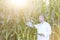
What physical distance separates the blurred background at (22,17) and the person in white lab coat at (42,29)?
3cm

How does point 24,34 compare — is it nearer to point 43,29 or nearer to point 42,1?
point 43,29

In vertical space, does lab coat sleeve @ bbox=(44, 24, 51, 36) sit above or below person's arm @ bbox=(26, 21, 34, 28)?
below

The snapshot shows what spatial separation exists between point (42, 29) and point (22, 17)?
213 mm

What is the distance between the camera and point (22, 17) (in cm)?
138

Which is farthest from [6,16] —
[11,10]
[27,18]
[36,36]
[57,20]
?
[57,20]

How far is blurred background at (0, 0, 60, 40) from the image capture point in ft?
4.44

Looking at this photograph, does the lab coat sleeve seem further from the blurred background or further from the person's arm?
the person's arm

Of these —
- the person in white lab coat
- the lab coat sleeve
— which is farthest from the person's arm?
the lab coat sleeve

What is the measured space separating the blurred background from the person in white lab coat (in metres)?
0.03

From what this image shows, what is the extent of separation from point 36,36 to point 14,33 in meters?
0.20

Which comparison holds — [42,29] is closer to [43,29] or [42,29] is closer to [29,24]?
[43,29]

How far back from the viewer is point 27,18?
4.58 ft

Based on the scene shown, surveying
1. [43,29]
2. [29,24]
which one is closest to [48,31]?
[43,29]

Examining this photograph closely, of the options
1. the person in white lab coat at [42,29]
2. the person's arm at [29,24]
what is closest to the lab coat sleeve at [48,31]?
the person in white lab coat at [42,29]
